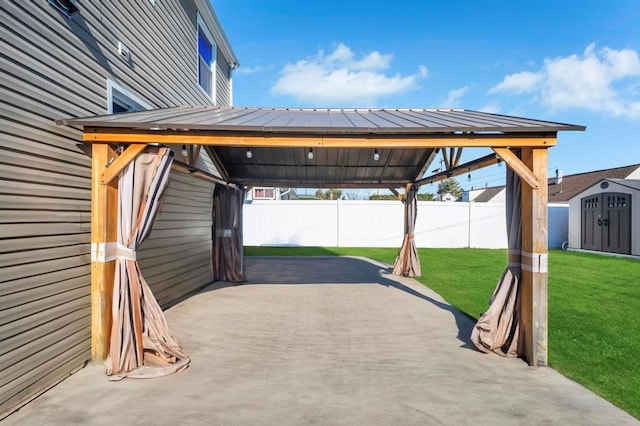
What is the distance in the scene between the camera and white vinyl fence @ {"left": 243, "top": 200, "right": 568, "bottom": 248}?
16.6m

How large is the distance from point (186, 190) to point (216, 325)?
123 inches


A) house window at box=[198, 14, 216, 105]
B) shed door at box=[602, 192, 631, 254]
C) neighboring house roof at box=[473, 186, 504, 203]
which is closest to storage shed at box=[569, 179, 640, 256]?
shed door at box=[602, 192, 631, 254]

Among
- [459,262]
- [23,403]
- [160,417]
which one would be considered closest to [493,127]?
[160,417]

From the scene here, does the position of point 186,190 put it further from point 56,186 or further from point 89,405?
point 89,405

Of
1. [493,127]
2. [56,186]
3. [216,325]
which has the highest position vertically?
[493,127]

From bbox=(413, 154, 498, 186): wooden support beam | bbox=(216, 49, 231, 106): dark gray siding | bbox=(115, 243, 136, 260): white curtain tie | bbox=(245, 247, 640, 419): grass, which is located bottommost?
bbox=(245, 247, 640, 419): grass

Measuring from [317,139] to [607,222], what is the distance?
48.2ft

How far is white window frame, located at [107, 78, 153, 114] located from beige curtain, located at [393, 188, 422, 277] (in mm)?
6545

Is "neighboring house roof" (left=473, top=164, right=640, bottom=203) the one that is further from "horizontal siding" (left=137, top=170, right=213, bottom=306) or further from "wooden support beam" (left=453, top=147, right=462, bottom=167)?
"horizontal siding" (left=137, top=170, right=213, bottom=306)

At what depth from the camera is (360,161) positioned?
8.47m

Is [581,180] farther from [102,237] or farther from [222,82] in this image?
[102,237]

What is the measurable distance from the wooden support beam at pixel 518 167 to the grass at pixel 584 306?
1.97 metres

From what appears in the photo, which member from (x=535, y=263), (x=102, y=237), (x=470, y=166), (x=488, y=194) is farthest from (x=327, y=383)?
(x=488, y=194)

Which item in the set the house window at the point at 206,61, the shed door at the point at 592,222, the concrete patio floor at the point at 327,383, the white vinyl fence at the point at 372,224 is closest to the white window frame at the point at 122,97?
the concrete patio floor at the point at 327,383
